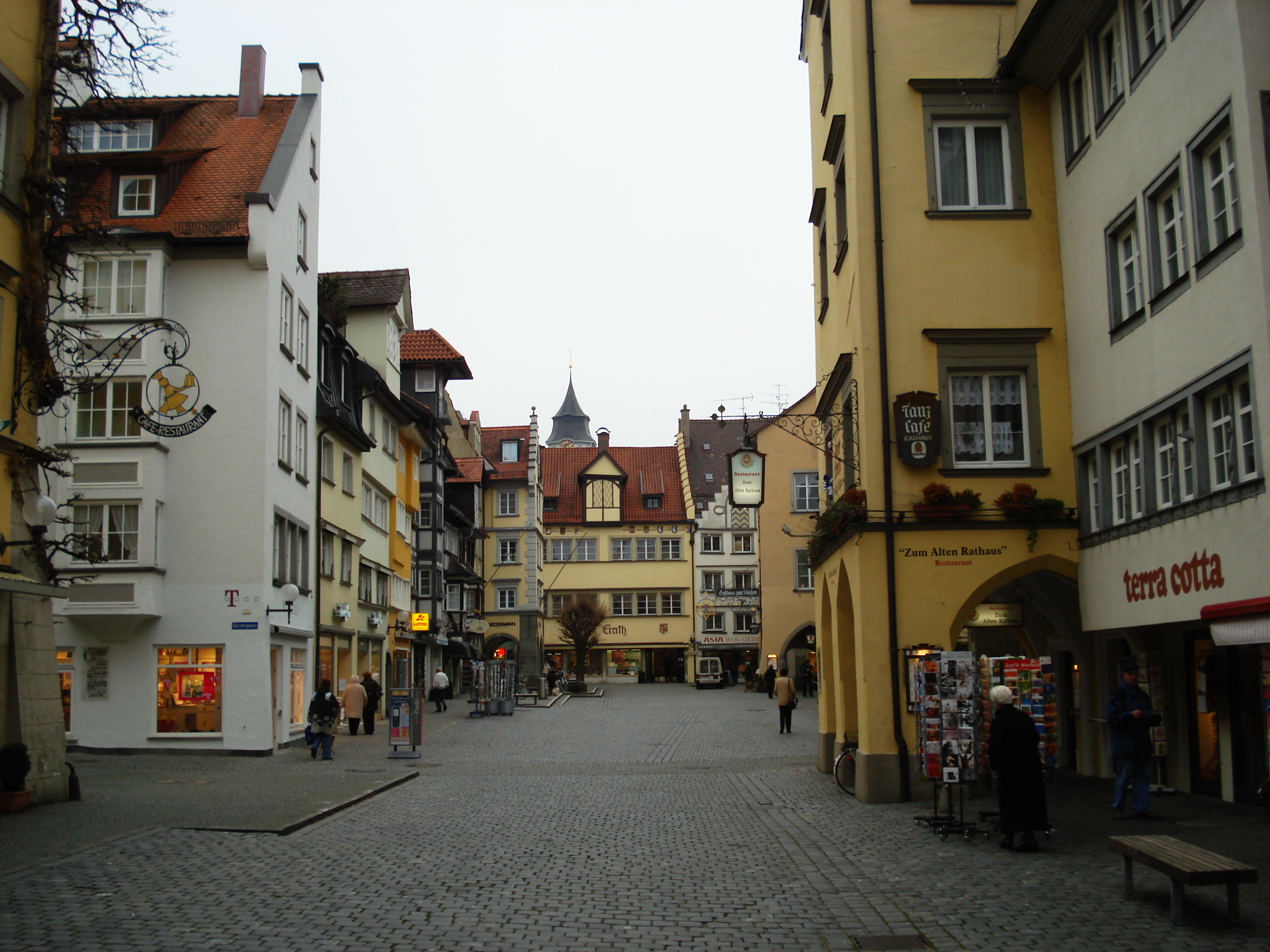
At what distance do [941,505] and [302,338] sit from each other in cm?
1947

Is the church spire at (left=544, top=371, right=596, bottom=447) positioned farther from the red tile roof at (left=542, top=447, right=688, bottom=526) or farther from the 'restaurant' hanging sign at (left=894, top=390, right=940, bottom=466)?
the 'restaurant' hanging sign at (left=894, top=390, right=940, bottom=466)

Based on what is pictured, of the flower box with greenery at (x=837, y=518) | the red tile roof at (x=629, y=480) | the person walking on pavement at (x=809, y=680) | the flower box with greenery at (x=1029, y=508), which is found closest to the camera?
the flower box with greenery at (x=1029, y=508)

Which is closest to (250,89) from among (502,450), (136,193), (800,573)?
(136,193)

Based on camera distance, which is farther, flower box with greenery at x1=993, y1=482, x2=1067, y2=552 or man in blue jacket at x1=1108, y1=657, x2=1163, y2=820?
flower box with greenery at x1=993, y1=482, x2=1067, y2=552

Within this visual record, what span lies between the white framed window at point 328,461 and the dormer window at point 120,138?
340 inches

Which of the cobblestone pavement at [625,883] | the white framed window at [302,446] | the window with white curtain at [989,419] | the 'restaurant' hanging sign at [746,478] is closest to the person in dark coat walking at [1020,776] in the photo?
the cobblestone pavement at [625,883]

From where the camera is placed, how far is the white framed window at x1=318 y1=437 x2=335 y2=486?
34969 mm

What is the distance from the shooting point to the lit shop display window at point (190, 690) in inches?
1084

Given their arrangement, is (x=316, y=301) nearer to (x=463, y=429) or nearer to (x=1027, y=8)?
(x=1027, y=8)

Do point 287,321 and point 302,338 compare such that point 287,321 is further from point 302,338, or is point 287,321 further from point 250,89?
point 250,89

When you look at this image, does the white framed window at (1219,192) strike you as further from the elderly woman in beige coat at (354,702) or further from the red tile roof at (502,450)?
the red tile roof at (502,450)

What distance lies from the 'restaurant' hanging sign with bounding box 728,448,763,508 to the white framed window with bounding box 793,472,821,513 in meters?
42.3

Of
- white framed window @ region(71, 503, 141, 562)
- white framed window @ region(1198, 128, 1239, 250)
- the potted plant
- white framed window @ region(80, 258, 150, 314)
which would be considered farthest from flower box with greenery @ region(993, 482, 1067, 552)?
white framed window @ region(80, 258, 150, 314)

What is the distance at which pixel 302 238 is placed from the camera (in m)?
32.4
